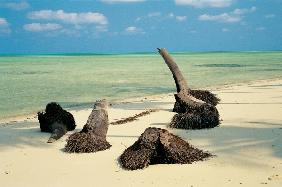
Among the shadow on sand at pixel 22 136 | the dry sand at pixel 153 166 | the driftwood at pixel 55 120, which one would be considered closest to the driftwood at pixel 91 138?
the dry sand at pixel 153 166

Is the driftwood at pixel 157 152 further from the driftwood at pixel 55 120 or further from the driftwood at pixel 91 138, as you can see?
the driftwood at pixel 55 120

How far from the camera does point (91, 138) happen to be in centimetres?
932

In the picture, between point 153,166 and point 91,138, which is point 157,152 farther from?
point 91,138

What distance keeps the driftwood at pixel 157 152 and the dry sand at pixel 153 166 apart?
162mm

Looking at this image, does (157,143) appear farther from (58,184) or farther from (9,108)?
(9,108)

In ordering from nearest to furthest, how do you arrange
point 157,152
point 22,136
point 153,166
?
1. point 153,166
2. point 157,152
3. point 22,136

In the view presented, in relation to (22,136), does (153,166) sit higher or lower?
higher

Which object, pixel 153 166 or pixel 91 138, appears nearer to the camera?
pixel 153 166

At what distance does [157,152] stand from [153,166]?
1.00 ft

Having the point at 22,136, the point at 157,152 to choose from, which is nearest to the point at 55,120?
the point at 22,136

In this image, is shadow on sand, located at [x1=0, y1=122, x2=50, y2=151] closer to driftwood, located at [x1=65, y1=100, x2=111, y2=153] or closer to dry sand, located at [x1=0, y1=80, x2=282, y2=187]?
dry sand, located at [x1=0, y1=80, x2=282, y2=187]

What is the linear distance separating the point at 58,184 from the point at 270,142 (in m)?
4.44

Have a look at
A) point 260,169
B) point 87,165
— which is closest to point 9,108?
point 87,165

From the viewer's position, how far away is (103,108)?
1031cm
